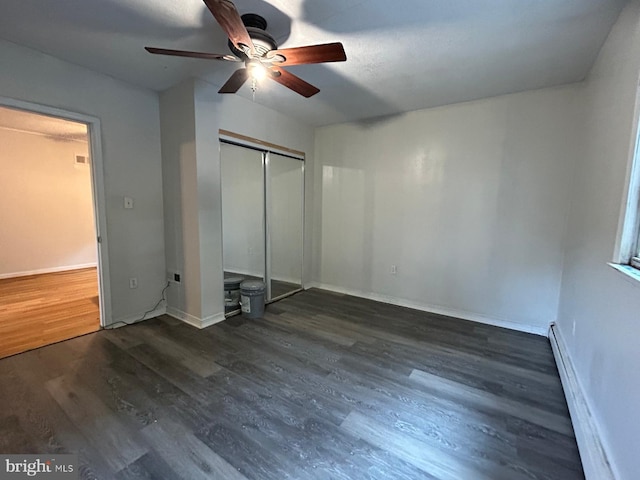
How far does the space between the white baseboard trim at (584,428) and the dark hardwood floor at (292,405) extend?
0.07 m

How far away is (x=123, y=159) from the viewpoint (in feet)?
9.34

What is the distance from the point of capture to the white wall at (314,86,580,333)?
9.14 ft

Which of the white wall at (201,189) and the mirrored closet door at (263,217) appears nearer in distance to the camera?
the white wall at (201,189)

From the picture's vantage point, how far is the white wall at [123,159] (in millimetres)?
2373

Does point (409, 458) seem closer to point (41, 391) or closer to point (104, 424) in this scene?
point (104, 424)

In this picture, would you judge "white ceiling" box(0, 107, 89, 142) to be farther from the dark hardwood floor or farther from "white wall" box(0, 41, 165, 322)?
the dark hardwood floor

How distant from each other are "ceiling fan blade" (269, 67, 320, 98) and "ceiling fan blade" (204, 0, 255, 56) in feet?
0.94

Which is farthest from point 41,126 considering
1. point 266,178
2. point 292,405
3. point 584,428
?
point 584,428

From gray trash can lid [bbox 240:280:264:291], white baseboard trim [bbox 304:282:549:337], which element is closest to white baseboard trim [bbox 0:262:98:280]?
gray trash can lid [bbox 240:280:264:291]

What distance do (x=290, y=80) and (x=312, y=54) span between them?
0.46 meters

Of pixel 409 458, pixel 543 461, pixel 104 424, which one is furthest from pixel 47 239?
pixel 543 461

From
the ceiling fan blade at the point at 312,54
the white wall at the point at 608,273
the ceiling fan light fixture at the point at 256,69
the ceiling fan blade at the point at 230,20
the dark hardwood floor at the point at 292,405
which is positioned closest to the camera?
the white wall at the point at 608,273

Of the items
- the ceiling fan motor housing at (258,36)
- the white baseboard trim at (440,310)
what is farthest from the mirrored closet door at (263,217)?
the ceiling fan motor housing at (258,36)

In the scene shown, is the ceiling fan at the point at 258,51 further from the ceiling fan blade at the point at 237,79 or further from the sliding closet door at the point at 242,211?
the sliding closet door at the point at 242,211
